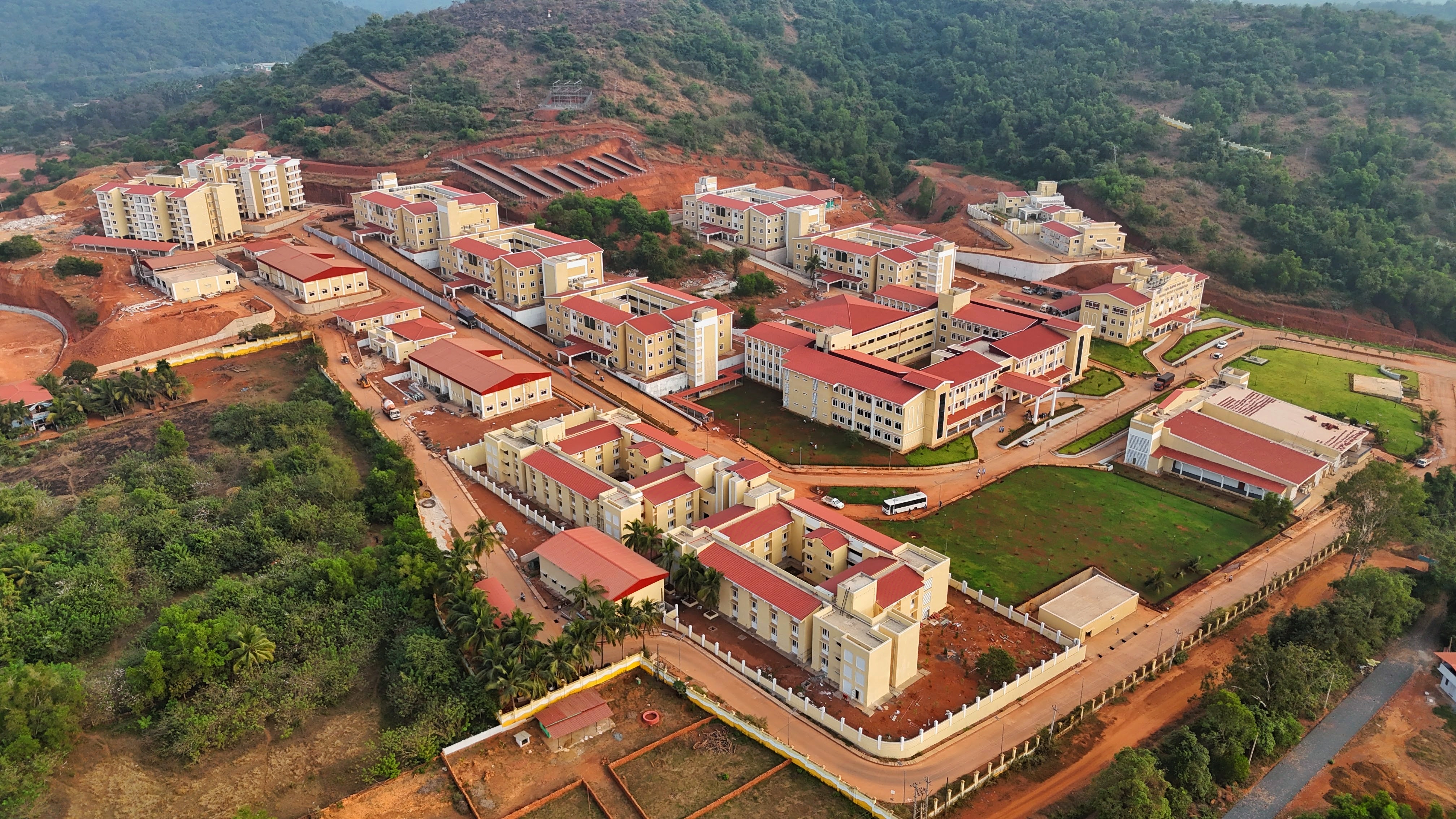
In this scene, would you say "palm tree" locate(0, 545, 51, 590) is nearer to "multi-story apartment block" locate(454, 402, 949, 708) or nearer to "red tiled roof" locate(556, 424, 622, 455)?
"multi-story apartment block" locate(454, 402, 949, 708)

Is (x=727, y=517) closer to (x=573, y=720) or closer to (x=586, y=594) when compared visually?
(x=586, y=594)

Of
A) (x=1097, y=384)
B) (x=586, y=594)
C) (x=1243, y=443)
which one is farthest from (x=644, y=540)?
(x=1097, y=384)

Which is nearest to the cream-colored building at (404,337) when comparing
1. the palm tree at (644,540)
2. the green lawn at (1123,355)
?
the palm tree at (644,540)

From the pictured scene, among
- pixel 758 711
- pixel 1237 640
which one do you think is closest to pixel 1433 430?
pixel 1237 640

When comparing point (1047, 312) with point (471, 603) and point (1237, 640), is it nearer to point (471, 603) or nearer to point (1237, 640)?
point (1237, 640)

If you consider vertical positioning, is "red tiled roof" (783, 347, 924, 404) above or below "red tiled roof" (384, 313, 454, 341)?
below

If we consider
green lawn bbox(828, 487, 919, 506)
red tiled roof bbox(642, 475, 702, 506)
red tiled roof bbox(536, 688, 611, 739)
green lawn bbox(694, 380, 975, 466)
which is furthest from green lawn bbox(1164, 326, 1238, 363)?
red tiled roof bbox(536, 688, 611, 739)

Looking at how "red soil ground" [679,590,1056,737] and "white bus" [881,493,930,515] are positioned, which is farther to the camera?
"white bus" [881,493,930,515]

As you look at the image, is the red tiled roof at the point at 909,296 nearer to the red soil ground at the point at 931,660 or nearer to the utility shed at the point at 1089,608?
the utility shed at the point at 1089,608
